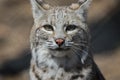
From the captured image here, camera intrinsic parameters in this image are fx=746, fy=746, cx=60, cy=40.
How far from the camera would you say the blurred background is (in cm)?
1578

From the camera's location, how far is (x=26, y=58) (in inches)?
624

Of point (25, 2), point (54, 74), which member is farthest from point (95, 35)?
point (54, 74)

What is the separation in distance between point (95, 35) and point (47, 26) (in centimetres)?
678

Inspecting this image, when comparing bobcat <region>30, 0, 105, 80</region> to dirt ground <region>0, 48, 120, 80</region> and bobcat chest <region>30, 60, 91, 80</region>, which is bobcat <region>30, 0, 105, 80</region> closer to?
bobcat chest <region>30, 60, 91, 80</region>

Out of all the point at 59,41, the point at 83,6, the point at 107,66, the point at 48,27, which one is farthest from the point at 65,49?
the point at 107,66

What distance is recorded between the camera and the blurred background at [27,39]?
621 inches

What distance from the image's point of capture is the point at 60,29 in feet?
28.9

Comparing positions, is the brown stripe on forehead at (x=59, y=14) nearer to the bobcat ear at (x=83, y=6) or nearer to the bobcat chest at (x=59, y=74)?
the bobcat ear at (x=83, y=6)

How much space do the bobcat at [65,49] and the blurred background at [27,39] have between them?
5.90 metres

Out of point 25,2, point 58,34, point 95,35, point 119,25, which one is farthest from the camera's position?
point 25,2

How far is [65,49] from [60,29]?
24cm

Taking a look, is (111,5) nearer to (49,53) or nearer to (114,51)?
(114,51)

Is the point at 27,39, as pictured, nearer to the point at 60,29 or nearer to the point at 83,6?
the point at 83,6

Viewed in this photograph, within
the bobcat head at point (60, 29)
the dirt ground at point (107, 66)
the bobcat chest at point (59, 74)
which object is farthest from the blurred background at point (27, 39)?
the bobcat head at point (60, 29)
